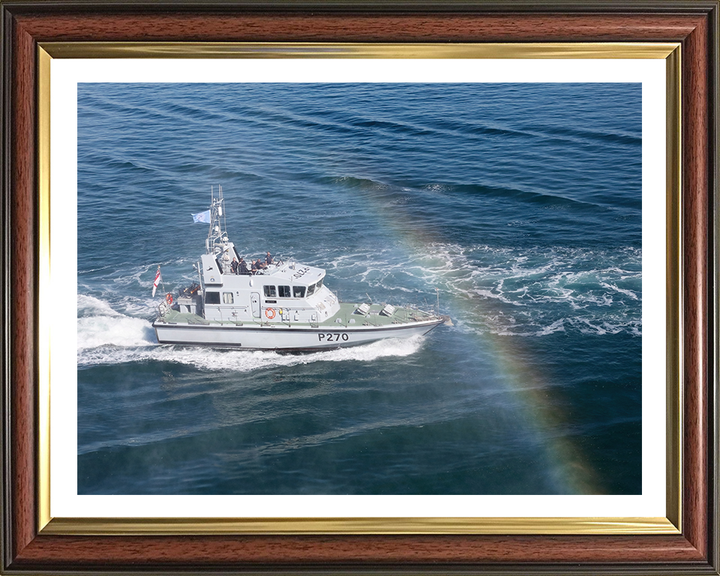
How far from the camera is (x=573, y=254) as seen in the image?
404 cm

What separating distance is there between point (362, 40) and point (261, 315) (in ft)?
7.90

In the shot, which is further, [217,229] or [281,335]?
[281,335]

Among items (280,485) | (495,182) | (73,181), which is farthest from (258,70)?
(280,485)

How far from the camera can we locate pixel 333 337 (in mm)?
4473

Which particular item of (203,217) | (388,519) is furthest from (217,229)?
(388,519)

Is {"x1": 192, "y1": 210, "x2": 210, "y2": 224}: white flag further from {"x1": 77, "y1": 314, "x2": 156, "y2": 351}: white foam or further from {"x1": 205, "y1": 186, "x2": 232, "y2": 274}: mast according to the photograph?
{"x1": 77, "y1": 314, "x2": 156, "y2": 351}: white foam

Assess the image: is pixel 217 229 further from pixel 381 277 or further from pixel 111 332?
pixel 381 277

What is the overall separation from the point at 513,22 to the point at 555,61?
13.5 inches

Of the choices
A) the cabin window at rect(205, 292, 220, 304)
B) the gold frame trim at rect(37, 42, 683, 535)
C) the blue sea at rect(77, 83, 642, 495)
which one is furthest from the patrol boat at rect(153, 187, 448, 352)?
the gold frame trim at rect(37, 42, 683, 535)

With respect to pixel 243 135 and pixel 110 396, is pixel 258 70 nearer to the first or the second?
pixel 243 135

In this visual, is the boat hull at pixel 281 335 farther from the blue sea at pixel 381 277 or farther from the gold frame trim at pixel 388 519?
the gold frame trim at pixel 388 519

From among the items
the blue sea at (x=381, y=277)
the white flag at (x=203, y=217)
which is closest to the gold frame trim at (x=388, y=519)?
the blue sea at (x=381, y=277)

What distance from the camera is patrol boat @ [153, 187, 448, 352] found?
3951mm

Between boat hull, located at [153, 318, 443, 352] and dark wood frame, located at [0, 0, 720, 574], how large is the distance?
937 millimetres
